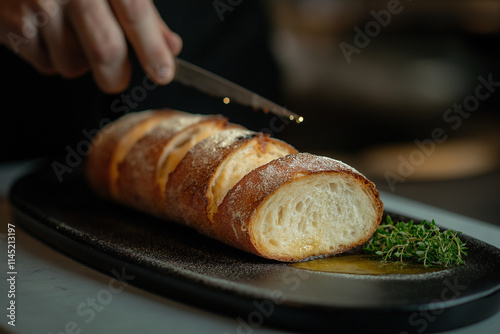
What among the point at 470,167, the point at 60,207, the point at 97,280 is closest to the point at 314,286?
the point at 97,280

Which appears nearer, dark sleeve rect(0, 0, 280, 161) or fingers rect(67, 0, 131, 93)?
fingers rect(67, 0, 131, 93)

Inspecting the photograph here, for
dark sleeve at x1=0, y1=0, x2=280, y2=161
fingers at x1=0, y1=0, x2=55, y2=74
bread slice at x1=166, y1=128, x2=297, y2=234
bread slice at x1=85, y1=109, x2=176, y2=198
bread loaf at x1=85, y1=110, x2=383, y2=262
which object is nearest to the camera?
bread loaf at x1=85, y1=110, x2=383, y2=262

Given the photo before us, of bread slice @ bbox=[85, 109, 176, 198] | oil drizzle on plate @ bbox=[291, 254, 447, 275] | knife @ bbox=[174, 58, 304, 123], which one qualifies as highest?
knife @ bbox=[174, 58, 304, 123]

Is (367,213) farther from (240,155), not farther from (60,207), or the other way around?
(60,207)

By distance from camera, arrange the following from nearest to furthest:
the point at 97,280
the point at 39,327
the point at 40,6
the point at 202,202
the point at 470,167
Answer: the point at 39,327 → the point at 97,280 → the point at 202,202 → the point at 40,6 → the point at 470,167

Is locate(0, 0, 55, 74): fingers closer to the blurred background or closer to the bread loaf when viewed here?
the bread loaf

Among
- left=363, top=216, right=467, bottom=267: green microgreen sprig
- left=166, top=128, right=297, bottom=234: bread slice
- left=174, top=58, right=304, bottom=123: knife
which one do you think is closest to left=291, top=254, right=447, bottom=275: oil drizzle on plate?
left=363, top=216, right=467, bottom=267: green microgreen sprig

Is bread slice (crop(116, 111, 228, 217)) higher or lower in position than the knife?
lower

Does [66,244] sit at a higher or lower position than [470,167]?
higher

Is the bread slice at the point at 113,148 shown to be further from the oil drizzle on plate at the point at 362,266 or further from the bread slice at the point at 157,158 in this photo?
the oil drizzle on plate at the point at 362,266
